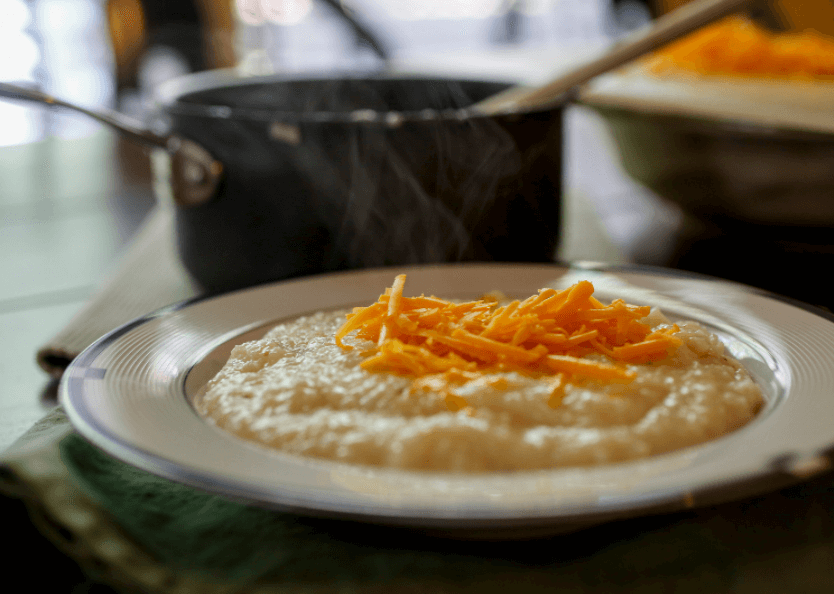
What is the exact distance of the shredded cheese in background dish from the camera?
52cm

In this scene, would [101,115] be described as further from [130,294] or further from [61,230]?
[61,230]

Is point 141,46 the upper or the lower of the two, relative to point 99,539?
upper

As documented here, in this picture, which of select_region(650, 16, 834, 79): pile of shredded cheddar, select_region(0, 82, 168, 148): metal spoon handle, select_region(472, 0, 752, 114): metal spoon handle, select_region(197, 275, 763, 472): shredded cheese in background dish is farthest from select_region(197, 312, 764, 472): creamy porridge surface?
select_region(650, 16, 834, 79): pile of shredded cheddar

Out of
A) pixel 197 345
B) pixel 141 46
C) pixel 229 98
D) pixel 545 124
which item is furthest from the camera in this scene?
pixel 141 46

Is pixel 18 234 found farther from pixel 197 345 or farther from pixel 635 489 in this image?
pixel 635 489

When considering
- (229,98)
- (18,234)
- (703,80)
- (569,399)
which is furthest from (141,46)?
(569,399)

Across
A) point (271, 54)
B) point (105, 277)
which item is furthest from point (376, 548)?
point (271, 54)

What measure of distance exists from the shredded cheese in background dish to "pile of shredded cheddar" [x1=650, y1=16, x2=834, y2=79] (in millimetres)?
863

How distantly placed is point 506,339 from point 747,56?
105cm

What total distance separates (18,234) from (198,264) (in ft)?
2.23

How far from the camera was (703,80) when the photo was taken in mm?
1362

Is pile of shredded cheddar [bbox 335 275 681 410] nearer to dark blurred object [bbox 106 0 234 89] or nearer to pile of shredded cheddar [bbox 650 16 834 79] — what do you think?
pile of shredded cheddar [bbox 650 16 834 79]

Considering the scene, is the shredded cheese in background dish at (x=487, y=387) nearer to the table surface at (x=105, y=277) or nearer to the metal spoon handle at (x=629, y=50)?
the table surface at (x=105, y=277)

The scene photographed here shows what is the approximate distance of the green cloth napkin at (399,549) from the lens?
48cm
